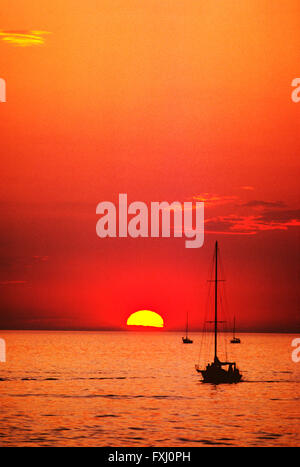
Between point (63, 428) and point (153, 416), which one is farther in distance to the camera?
point (153, 416)

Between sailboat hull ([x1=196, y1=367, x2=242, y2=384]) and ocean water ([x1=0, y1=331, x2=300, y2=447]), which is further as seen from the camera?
sailboat hull ([x1=196, y1=367, x2=242, y2=384])

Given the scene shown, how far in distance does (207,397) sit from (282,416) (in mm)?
13113

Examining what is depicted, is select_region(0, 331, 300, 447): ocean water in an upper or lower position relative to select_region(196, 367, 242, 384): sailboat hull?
lower

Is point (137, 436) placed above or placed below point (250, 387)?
below

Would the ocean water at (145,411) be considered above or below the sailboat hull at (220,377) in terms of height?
below

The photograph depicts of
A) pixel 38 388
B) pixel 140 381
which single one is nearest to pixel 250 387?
pixel 140 381

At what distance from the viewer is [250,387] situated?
233 ft

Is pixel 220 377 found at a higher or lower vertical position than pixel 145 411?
higher

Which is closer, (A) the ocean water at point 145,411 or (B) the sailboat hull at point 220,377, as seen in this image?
(A) the ocean water at point 145,411

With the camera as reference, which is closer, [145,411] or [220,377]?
[145,411]
